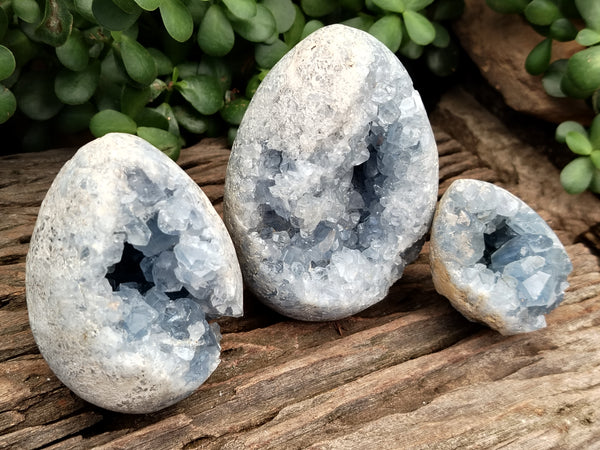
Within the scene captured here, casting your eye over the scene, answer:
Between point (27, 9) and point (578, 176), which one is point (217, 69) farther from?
point (578, 176)

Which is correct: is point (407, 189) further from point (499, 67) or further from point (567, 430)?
point (499, 67)

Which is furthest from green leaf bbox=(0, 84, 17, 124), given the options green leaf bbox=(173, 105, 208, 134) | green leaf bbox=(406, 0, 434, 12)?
green leaf bbox=(406, 0, 434, 12)

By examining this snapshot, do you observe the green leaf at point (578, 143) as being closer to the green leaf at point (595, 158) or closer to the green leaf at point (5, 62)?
the green leaf at point (595, 158)

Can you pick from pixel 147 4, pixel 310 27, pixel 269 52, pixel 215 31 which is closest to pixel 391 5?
pixel 310 27

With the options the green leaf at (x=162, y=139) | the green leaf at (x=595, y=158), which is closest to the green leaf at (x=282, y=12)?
the green leaf at (x=162, y=139)

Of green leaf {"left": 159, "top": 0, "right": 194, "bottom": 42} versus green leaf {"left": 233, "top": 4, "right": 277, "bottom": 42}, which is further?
green leaf {"left": 233, "top": 4, "right": 277, "bottom": 42}

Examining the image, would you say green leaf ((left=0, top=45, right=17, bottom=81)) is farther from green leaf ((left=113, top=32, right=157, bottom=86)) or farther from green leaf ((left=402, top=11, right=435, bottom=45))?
green leaf ((left=402, top=11, right=435, bottom=45))

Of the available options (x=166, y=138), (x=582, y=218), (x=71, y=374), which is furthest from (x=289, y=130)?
(x=582, y=218)
